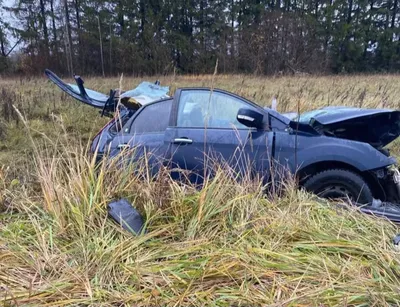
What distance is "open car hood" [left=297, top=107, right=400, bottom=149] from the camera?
10.4 ft

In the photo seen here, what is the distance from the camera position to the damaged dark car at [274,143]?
2.95 metres

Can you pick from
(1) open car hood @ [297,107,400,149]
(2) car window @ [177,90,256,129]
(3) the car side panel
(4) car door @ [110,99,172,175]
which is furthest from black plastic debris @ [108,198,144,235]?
(1) open car hood @ [297,107,400,149]

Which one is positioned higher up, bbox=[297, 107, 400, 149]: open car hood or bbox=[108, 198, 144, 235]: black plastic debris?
bbox=[297, 107, 400, 149]: open car hood

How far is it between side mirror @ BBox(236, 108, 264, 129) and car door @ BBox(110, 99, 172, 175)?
0.84 m

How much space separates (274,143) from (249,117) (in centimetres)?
41

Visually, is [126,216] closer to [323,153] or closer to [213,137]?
[213,137]

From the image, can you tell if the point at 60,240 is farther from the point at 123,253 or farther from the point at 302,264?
the point at 302,264

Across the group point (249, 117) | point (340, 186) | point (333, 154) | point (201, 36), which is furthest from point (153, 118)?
point (201, 36)

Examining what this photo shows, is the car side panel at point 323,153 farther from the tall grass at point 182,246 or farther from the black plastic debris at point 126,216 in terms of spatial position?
the black plastic debris at point 126,216

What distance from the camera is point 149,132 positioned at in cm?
341

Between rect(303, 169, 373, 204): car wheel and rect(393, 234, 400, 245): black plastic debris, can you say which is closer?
rect(393, 234, 400, 245): black plastic debris

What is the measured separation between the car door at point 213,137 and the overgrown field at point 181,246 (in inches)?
22.4

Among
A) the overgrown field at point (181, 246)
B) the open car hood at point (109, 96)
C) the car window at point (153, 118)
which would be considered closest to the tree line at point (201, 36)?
the open car hood at point (109, 96)

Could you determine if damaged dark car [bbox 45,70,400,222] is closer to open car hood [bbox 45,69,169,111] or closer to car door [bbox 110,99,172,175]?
car door [bbox 110,99,172,175]
